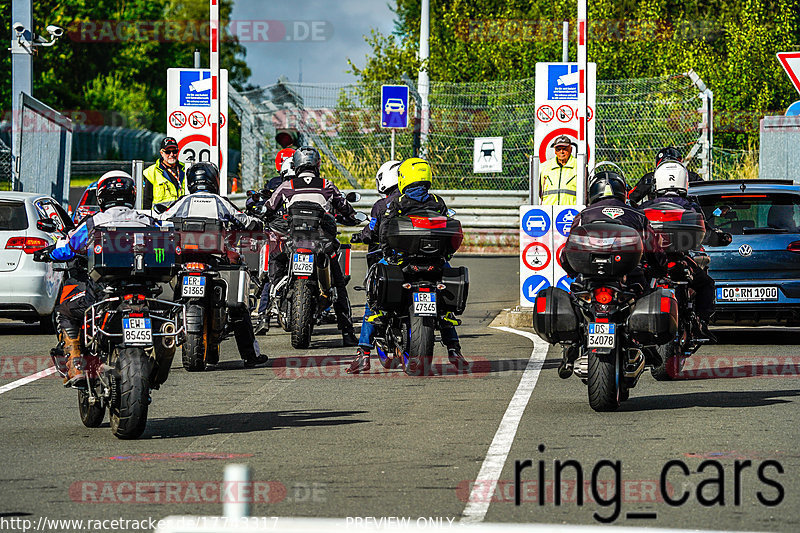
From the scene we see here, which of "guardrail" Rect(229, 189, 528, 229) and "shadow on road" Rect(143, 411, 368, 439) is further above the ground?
"guardrail" Rect(229, 189, 528, 229)

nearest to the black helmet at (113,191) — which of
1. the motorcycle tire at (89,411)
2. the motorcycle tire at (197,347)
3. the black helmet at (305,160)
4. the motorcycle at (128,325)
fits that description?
the motorcycle at (128,325)

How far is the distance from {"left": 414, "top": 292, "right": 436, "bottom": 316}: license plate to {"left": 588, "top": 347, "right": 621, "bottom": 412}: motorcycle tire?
6.91 feet

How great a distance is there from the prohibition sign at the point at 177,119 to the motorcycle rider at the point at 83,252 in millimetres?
12103

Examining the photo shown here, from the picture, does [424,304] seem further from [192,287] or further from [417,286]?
[192,287]

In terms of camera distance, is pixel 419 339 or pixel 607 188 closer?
pixel 607 188

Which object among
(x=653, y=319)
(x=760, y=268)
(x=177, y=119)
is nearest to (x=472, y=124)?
(x=177, y=119)

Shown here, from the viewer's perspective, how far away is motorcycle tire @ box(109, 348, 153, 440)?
358 inches

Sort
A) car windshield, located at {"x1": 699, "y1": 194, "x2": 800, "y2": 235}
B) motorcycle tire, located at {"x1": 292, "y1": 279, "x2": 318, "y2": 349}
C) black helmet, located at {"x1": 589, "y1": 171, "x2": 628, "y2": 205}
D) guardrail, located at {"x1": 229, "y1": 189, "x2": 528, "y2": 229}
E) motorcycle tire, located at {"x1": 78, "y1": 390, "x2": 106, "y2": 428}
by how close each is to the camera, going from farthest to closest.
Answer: guardrail, located at {"x1": 229, "y1": 189, "x2": 528, "y2": 229}
car windshield, located at {"x1": 699, "y1": 194, "x2": 800, "y2": 235}
motorcycle tire, located at {"x1": 292, "y1": 279, "x2": 318, "y2": 349}
black helmet, located at {"x1": 589, "y1": 171, "x2": 628, "y2": 205}
motorcycle tire, located at {"x1": 78, "y1": 390, "x2": 106, "y2": 428}

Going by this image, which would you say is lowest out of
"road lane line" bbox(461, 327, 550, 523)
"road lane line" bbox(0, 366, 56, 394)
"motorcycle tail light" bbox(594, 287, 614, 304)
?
"road lane line" bbox(0, 366, 56, 394)

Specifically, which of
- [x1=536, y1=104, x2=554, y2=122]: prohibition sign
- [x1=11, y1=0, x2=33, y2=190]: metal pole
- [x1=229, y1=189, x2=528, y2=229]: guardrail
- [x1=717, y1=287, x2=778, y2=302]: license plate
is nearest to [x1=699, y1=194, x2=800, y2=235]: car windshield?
[x1=717, y1=287, x2=778, y2=302]: license plate

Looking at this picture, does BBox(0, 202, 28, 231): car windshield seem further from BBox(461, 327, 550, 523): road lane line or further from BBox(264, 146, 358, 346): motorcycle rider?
BBox(461, 327, 550, 523): road lane line

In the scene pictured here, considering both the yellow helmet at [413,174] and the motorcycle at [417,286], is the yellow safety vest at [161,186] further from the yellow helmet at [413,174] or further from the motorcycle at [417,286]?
the motorcycle at [417,286]

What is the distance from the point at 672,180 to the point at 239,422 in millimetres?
4483

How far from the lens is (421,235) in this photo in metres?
12.4
